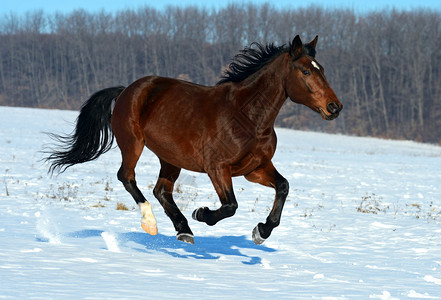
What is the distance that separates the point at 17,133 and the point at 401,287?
2530cm

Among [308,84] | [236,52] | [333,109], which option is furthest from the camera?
[236,52]

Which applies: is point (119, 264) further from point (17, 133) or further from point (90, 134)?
point (17, 133)

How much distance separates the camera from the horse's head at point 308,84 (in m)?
5.31

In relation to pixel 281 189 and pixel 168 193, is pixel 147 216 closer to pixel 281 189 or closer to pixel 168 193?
pixel 168 193

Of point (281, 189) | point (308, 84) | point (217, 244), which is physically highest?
point (308, 84)

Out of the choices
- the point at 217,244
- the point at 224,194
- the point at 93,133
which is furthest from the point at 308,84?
the point at 93,133

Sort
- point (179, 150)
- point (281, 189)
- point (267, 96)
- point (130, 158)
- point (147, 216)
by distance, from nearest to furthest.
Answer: point (267, 96), point (281, 189), point (179, 150), point (147, 216), point (130, 158)

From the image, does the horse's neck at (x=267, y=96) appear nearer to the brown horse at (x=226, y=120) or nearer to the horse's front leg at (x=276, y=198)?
the brown horse at (x=226, y=120)

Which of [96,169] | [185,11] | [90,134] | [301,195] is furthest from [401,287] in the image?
A: [185,11]

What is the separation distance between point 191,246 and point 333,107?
8.94 ft

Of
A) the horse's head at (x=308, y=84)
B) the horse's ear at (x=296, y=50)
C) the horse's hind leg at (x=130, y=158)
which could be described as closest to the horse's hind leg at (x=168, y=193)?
the horse's hind leg at (x=130, y=158)

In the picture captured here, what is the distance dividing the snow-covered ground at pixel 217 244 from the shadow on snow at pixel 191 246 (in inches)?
0.6

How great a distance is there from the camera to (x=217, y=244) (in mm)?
7402

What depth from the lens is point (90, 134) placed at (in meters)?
7.38
